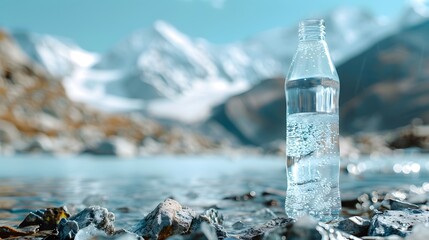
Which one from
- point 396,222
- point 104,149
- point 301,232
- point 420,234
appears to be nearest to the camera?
point 420,234

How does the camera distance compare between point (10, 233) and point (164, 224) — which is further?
point (10, 233)

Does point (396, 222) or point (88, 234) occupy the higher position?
point (396, 222)

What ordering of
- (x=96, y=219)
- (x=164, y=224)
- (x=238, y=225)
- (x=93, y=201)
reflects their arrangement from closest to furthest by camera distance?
(x=164, y=224) → (x=96, y=219) → (x=238, y=225) → (x=93, y=201)

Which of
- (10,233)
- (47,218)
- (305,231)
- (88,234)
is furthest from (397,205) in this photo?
(10,233)

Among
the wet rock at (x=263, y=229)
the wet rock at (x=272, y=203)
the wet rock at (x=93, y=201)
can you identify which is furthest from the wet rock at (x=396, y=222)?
the wet rock at (x=93, y=201)

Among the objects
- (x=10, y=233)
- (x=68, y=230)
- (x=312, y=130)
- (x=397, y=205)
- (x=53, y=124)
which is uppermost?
(x=53, y=124)

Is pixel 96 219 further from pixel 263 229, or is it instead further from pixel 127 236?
pixel 263 229

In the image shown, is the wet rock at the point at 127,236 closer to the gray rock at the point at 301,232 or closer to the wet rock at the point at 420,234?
the gray rock at the point at 301,232

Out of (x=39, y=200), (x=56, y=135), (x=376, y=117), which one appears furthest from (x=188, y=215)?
(x=376, y=117)
